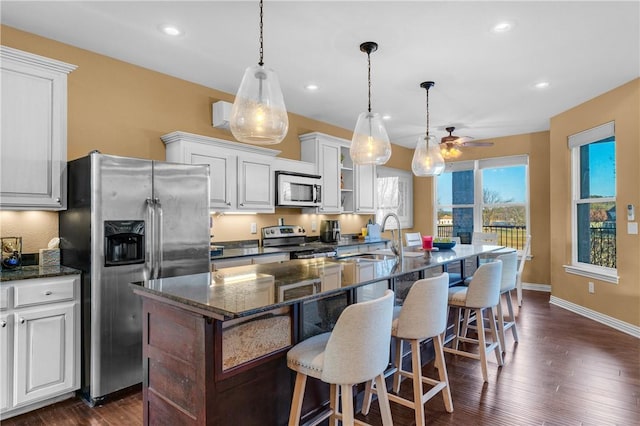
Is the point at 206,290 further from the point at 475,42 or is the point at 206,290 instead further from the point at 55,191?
the point at 475,42

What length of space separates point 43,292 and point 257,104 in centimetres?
197

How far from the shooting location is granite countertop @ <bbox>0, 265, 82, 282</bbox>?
2.42 meters

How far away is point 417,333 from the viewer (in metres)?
2.14

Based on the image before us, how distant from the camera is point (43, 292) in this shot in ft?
8.31

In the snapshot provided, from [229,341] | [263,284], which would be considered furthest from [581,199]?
[229,341]

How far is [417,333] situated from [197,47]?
2.93m

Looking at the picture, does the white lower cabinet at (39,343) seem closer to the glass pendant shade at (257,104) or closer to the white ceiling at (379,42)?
the glass pendant shade at (257,104)

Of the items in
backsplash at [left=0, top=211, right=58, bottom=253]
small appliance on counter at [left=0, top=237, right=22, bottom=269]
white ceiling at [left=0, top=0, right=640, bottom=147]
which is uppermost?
white ceiling at [left=0, top=0, right=640, bottom=147]

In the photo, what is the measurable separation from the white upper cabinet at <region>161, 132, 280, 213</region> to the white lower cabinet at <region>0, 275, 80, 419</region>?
4.99 ft

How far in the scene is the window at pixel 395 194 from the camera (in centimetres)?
692

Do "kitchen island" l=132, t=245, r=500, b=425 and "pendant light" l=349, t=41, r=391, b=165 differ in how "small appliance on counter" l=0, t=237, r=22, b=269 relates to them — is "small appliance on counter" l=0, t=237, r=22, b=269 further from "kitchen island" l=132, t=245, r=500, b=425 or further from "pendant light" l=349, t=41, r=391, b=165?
"pendant light" l=349, t=41, r=391, b=165

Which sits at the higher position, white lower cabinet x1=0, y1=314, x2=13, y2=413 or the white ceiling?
the white ceiling

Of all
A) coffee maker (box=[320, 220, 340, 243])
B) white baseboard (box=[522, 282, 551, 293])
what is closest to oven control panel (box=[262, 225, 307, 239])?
coffee maker (box=[320, 220, 340, 243])

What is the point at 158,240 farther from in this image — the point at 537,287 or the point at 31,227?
the point at 537,287
